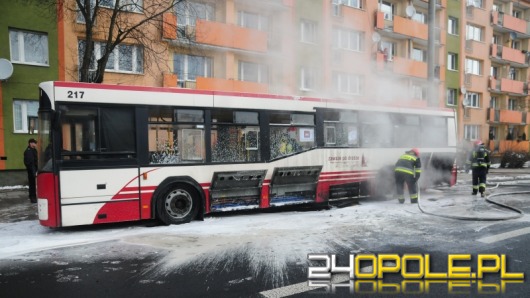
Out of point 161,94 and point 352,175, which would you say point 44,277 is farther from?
point 352,175

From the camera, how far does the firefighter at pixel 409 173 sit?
30.3 feet

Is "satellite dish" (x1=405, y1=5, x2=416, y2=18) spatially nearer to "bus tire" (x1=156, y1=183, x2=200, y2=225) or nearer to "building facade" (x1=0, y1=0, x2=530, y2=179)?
"building facade" (x1=0, y1=0, x2=530, y2=179)

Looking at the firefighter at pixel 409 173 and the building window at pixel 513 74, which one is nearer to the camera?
the firefighter at pixel 409 173

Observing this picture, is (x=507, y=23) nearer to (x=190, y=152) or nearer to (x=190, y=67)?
(x=190, y=67)

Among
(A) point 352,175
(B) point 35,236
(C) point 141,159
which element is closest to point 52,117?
(C) point 141,159

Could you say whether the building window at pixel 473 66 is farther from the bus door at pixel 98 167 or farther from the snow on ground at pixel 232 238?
the bus door at pixel 98 167

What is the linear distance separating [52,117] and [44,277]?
9.46 ft

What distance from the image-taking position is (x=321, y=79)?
20062 mm

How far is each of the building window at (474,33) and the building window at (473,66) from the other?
1.77 m

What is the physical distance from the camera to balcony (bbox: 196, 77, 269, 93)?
53.1ft

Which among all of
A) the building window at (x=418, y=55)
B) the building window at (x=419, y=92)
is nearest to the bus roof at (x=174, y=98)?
the building window at (x=419, y=92)

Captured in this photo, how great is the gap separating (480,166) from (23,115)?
52.1 ft

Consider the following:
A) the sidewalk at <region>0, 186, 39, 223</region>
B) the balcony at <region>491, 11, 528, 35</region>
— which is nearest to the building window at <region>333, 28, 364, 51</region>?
the balcony at <region>491, 11, 528, 35</region>

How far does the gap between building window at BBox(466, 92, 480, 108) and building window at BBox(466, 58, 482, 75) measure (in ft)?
5.61
